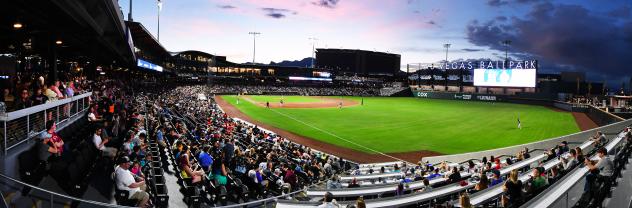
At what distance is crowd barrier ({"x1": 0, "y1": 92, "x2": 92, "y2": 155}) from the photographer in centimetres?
686

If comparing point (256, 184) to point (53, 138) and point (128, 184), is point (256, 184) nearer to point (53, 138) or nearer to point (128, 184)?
point (128, 184)

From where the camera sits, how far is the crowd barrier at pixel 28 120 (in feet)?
22.5

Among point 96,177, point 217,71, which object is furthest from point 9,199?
point 217,71

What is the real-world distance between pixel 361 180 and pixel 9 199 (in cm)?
985

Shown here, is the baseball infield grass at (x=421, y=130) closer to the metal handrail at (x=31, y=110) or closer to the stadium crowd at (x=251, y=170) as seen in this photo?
the stadium crowd at (x=251, y=170)

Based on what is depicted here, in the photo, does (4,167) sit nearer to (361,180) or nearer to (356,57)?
(361,180)

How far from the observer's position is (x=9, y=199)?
16.3 feet

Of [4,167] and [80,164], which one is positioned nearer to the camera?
[4,167]

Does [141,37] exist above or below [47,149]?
above

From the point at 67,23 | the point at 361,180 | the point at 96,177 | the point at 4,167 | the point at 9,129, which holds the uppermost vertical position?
the point at 67,23

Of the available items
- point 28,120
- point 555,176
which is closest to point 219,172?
point 28,120

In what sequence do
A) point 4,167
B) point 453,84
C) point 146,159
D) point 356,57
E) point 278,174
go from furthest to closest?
point 356,57 → point 453,84 → point 278,174 → point 146,159 → point 4,167

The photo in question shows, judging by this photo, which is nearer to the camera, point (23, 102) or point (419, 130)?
point (23, 102)

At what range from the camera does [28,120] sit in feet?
27.0
